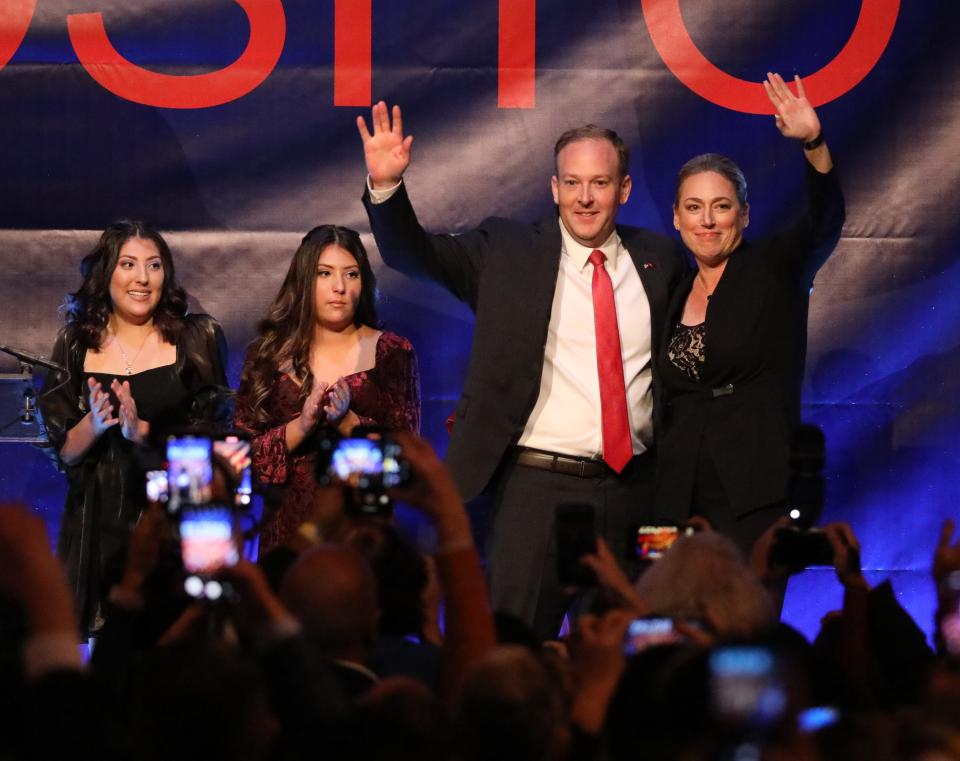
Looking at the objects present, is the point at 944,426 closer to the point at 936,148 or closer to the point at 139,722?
the point at 936,148

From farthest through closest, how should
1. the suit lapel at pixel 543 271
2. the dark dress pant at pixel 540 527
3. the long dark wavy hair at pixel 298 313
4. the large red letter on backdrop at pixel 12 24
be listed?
1. the large red letter on backdrop at pixel 12 24
2. the long dark wavy hair at pixel 298 313
3. the suit lapel at pixel 543 271
4. the dark dress pant at pixel 540 527

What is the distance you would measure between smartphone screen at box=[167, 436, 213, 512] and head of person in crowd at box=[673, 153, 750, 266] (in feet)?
6.15

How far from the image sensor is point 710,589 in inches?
112

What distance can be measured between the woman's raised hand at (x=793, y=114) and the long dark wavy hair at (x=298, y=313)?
1369mm

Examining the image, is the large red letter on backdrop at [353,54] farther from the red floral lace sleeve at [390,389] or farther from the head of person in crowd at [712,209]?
the head of person in crowd at [712,209]

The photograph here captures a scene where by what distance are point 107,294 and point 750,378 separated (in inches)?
80.9

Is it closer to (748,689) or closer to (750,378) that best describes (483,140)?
(750,378)

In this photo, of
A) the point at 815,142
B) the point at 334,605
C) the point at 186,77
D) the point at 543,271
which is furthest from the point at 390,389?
the point at 334,605

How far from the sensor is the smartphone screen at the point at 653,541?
3.46 m

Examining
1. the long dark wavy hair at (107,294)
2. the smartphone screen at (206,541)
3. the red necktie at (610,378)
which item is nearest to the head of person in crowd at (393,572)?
the smartphone screen at (206,541)

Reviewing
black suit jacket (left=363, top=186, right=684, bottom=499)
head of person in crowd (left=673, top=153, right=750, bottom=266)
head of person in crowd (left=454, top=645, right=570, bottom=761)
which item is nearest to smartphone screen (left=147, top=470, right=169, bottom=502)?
head of person in crowd (left=454, top=645, right=570, bottom=761)

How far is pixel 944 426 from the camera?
17.6ft

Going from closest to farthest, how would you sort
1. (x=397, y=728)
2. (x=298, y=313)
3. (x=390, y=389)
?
(x=397, y=728) < (x=390, y=389) < (x=298, y=313)

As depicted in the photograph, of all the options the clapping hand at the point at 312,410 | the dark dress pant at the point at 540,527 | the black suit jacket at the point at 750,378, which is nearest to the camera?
the black suit jacket at the point at 750,378
